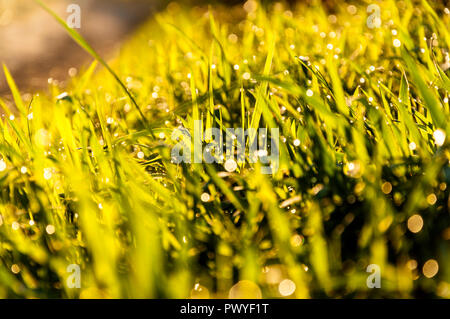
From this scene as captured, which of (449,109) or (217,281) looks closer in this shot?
(217,281)

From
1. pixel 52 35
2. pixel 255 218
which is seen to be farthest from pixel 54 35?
pixel 255 218

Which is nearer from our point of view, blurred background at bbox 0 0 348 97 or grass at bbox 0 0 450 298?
grass at bbox 0 0 450 298

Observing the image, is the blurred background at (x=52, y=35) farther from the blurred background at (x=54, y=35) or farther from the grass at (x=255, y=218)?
the grass at (x=255, y=218)

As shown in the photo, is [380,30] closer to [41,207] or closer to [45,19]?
[41,207]

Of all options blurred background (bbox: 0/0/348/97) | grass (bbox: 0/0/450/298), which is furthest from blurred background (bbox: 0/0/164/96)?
grass (bbox: 0/0/450/298)

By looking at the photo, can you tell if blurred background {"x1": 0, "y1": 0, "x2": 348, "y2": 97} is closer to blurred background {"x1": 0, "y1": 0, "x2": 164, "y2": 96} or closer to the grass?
blurred background {"x1": 0, "y1": 0, "x2": 164, "y2": 96}

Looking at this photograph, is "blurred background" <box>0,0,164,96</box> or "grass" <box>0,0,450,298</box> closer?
"grass" <box>0,0,450,298</box>

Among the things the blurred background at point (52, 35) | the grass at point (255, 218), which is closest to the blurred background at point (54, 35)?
the blurred background at point (52, 35)

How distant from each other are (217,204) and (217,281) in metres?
0.14

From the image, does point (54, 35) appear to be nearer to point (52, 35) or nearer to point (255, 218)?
point (52, 35)

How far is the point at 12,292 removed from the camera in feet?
2.08

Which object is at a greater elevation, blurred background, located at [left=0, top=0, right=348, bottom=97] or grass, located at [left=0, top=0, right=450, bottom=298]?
blurred background, located at [left=0, top=0, right=348, bottom=97]
